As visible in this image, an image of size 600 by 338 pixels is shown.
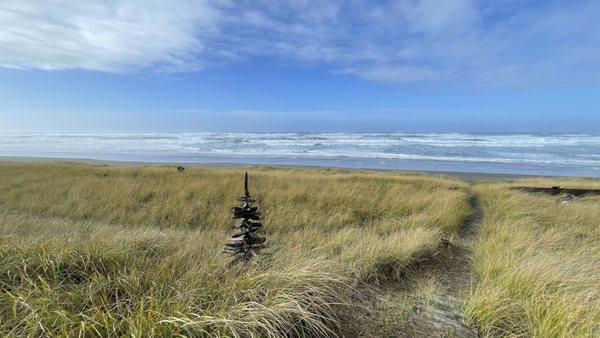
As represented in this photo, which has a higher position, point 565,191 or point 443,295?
point 443,295

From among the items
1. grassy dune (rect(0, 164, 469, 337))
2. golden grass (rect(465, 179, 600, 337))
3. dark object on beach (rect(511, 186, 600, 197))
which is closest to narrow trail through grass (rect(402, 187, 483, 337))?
golden grass (rect(465, 179, 600, 337))

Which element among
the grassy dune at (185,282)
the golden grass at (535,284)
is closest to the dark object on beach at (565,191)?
the golden grass at (535,284)

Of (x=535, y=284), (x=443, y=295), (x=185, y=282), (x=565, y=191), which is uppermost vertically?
(x=185, y=282)

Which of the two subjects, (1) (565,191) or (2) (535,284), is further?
(1) (565,191)

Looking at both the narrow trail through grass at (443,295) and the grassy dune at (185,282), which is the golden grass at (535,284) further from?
the grassy dune at (185,282)

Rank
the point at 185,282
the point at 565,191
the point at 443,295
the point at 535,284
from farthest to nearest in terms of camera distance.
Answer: the point at 565,191, the point at 443,295, the point at 535,284, the point at 185,282

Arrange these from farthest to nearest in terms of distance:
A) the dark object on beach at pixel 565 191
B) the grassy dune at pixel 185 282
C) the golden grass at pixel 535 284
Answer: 1. the dark object on beach at pixel 565 191
2. the golden grass at pixel 535 284
3. the grassy dune at pixel 185 282

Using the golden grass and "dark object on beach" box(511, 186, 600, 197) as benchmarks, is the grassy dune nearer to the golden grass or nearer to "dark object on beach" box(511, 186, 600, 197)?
the golden grass

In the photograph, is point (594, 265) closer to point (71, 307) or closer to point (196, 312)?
point (196, 312)

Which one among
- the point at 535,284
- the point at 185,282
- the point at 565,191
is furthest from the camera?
the point at 565,191

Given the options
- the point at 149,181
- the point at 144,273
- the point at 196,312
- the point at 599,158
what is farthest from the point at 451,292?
the point at 599,158

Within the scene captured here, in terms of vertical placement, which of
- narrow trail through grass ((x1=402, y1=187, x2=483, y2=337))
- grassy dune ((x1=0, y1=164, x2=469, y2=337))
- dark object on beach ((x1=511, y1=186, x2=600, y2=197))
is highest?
grassy dune ((x1=0, y1=164, x2=469, y2=337))

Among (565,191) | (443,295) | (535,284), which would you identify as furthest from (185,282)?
(565,191)

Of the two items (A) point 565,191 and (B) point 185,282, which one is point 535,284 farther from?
(A) point 565,191
